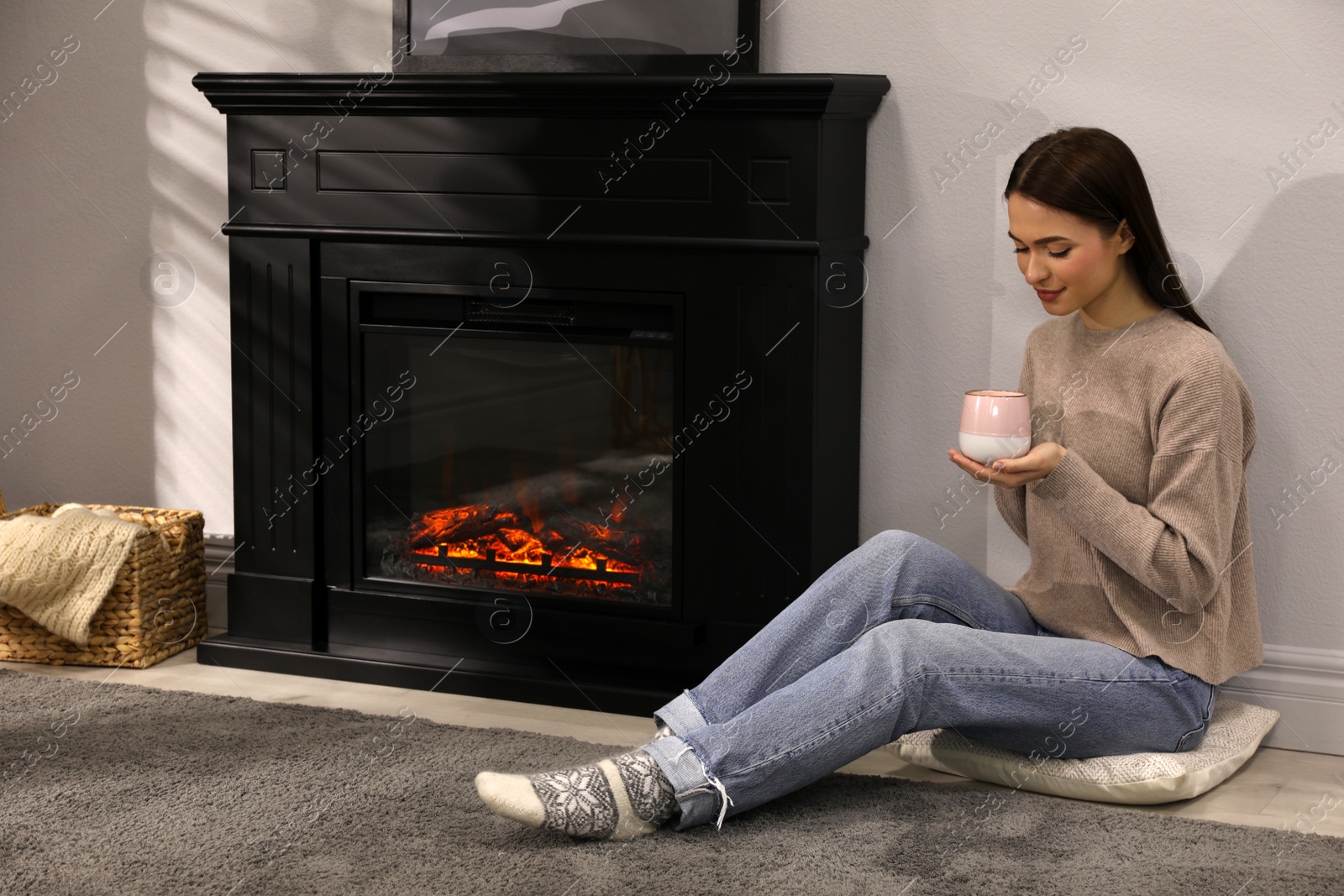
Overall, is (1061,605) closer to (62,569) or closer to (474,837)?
(474,837)

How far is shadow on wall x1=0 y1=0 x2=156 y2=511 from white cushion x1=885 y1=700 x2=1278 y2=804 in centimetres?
206

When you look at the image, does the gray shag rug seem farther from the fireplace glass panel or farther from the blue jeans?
the fireplace glass panel

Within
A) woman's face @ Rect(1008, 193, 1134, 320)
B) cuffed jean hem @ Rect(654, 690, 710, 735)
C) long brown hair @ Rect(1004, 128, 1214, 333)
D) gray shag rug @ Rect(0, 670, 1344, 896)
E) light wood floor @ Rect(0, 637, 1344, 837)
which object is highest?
long brown hair @ Rect(1004, 128, 1214, 333)

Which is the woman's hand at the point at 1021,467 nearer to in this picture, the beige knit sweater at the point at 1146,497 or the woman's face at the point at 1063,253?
the beige knit sweater at the point at 1146,497

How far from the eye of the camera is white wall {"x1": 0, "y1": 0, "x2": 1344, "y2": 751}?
2.34 metres

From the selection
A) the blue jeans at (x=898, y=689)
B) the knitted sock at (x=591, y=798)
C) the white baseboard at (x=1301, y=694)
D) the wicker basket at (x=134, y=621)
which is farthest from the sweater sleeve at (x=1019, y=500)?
the wicker basket at (x=134, y=621)

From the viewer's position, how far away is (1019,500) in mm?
2295

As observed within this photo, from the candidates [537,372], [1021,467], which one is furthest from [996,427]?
[537,372]

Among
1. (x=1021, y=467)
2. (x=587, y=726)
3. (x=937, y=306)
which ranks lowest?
(x=587, y=726)

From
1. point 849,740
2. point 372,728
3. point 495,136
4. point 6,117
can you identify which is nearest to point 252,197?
point 495,136

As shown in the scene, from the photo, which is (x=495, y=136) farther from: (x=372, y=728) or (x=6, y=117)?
(x=6, y=117)

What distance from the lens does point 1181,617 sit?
2037 mm

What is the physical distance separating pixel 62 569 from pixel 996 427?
1.95m

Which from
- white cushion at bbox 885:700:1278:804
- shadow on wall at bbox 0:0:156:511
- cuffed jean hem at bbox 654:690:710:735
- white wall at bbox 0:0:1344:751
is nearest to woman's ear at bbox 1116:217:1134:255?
white wall at bbox 0:0:1344:751
